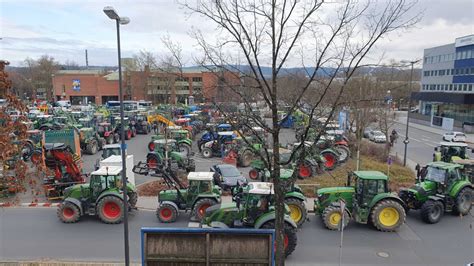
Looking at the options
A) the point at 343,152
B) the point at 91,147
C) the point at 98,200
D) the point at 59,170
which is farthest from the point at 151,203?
the point at 343,152

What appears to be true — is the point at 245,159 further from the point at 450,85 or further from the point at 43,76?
the point at 43,76

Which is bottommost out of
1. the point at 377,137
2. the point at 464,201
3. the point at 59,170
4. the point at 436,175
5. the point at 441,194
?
A: the point at 377,137

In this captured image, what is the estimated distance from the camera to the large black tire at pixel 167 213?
42.4 feet

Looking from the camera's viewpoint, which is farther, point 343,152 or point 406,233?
point 343,152

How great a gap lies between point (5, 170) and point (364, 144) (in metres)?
24.7

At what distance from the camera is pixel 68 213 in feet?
42.3

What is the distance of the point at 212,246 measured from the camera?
7875 mm

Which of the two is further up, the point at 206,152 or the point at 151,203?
the point at 206,152

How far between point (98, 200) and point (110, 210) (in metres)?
0.60

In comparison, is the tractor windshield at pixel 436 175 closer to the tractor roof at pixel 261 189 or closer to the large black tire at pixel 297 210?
the large black tire at pixel 297 210

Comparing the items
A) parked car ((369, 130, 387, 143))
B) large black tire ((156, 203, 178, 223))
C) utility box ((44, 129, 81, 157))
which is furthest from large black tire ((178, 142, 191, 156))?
parked car ((369, 130, 387, 143))

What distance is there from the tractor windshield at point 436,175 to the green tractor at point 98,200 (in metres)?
12.4

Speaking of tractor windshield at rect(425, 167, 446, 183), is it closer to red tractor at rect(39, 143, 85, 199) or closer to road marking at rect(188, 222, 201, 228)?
road marking at rect(188, 222, 201, 228)

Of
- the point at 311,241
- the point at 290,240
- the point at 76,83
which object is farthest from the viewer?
the point at 76,83
